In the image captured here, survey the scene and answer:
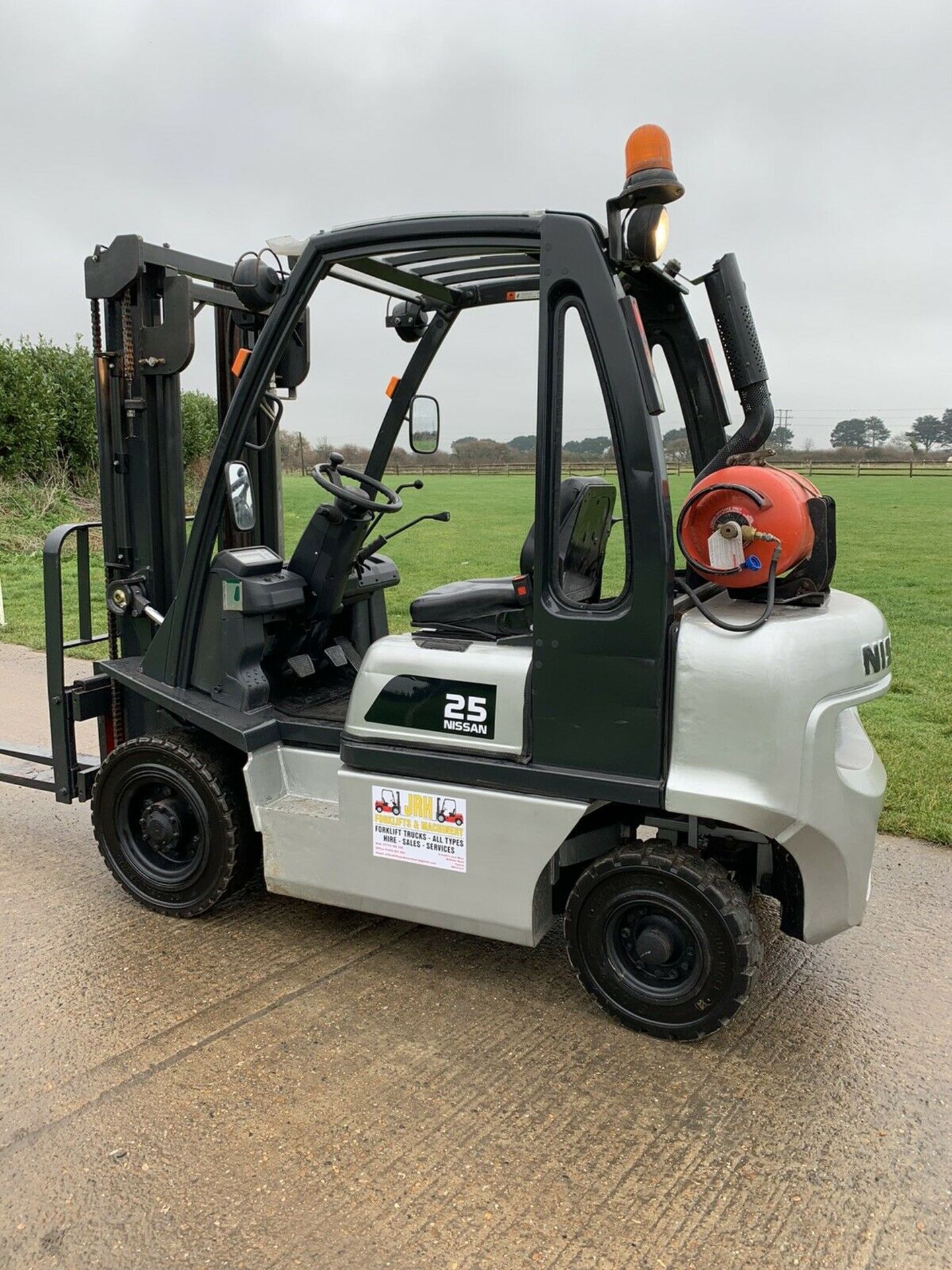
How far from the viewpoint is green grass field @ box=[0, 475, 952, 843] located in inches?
214

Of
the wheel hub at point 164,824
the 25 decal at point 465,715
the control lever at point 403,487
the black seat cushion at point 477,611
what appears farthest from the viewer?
the control lever at point 403,487

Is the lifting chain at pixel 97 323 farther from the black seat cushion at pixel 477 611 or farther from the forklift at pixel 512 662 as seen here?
the black seat cushion at pixel 477 611

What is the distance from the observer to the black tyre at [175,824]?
3795 mm

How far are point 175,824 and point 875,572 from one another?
13562 mm

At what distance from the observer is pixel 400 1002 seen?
3.36 metres

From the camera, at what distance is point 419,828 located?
3330 mm

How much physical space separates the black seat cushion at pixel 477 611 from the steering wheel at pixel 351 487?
0.46 m

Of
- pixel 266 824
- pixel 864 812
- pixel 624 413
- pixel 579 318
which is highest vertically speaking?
pixel 579 318

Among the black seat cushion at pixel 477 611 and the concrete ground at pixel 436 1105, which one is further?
the black seat cushion at pixel 477 611

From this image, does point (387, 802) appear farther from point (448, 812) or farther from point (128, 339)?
point (128, 339)

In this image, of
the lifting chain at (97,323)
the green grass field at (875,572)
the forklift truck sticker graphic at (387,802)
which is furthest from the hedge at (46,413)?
the forklift truck sticker graphic at (387,802)

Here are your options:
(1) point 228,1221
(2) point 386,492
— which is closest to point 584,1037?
(1) point 228,1221

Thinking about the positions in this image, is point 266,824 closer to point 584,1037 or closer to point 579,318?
point 584,1037

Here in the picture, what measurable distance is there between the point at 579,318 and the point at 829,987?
2.44 m
